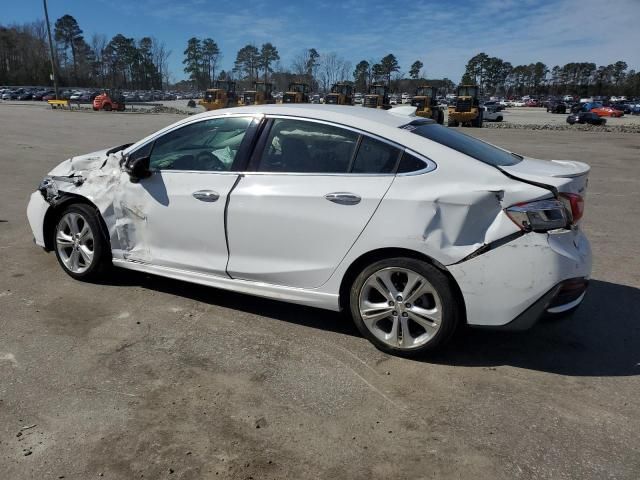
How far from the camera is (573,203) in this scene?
3293 millimetres

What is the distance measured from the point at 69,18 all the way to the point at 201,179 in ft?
453

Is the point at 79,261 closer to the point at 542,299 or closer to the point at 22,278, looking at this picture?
the point at 22,278

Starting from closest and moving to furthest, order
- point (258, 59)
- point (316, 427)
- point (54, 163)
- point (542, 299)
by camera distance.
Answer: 1. point (316, 427)
2. point (542, 299)
3. point (54, 163)
4. point (258, 59)

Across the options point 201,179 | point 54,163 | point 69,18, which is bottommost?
point 54,163

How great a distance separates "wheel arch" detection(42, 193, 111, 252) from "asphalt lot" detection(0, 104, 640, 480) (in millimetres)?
427

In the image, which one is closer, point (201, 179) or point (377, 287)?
→ point (377, 287)

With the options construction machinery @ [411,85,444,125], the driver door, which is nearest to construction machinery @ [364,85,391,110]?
construction machinery @ [411,85,444,125]

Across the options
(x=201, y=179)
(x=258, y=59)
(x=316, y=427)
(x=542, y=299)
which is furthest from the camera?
(x=258, y=59)

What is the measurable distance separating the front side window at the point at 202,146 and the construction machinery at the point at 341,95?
121ft

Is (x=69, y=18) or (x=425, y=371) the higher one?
(x=69, y=18)

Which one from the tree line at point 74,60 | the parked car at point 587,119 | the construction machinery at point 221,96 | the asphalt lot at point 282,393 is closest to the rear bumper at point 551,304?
the asphalt lot at point 282,393

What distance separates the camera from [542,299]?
10.4ft

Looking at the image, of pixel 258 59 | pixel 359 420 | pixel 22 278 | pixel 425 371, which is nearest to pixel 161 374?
pixel 359 420

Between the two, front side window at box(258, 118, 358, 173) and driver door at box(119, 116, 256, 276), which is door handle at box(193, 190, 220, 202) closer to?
driver door at box(119, 116, 256, 276)
